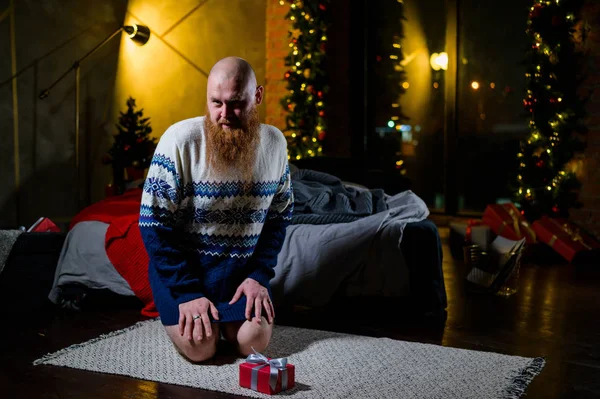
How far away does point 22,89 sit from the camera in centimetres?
603

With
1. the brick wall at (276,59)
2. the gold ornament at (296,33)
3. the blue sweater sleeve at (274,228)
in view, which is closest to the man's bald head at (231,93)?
the blue sweater sleeve at (274,228)

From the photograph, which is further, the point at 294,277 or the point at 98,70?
the point at 98,70

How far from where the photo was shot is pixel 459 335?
3230 mm

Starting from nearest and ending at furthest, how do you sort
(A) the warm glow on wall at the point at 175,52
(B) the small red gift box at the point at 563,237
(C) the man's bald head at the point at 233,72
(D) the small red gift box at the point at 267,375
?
(D) the small red gift box at the point at 267,375 < (C) the man's bald head at the point at 233,72 < (B) the small red gift box at the point at 563,237 < (A) the warm glow on wall at the point at 175,52

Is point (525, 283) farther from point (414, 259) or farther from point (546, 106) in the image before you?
point (546, 106)

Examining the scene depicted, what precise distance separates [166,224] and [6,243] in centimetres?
133

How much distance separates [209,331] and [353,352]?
654mm

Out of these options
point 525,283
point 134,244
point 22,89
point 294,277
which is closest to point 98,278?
point 134,244

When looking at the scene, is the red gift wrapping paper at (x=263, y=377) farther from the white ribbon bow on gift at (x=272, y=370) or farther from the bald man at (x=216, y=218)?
the bald man at (x=216, y=218)

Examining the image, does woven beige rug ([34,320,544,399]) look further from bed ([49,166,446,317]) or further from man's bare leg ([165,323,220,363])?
bed ([49,166,446,317])

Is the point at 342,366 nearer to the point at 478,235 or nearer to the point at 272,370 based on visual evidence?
the point at 272,370

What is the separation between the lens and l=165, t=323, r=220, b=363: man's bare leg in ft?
8.59

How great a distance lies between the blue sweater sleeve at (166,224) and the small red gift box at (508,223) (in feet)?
11.5

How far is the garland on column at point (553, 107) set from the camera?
5742mm
